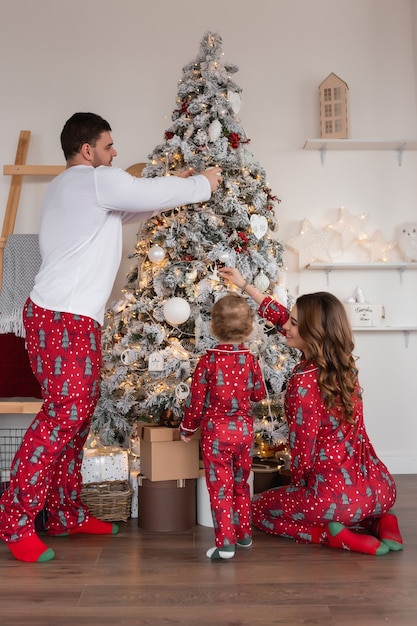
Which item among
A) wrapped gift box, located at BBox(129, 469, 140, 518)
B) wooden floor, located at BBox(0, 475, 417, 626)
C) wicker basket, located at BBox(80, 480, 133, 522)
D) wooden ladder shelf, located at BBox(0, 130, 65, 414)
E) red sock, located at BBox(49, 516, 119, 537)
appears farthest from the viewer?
wooden ladder shelf, located at BBox(0, 130, 65, 414)

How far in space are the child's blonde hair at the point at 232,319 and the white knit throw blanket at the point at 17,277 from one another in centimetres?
148

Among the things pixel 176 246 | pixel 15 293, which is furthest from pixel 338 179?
pixel 15 293

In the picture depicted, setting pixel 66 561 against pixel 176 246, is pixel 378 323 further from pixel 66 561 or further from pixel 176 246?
pixel 66 561

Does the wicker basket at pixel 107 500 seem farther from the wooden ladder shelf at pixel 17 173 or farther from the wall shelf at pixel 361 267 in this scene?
the wall shelf at pixel 361 267

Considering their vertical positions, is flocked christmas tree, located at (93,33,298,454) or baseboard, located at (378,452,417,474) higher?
flocked christmas tree, located at (93,33,298,454)

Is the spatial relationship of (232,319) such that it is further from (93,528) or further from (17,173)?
(17,173)

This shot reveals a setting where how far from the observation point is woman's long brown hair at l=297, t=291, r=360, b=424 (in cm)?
228

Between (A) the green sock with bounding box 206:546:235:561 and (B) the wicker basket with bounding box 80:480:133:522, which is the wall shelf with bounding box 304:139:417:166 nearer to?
(B) the wicker basket with bounding box 80:480:133:522

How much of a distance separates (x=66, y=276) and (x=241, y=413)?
75cm

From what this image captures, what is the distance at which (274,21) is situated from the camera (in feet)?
12.5

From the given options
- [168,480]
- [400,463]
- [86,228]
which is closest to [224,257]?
[86,228]

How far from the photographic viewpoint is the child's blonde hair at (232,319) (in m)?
2.24

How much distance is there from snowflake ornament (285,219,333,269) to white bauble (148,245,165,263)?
0.98 meters

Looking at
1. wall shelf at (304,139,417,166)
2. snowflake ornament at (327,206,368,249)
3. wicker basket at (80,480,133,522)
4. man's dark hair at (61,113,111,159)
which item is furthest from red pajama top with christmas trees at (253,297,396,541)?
wall shelf at (304,139,417,166)
